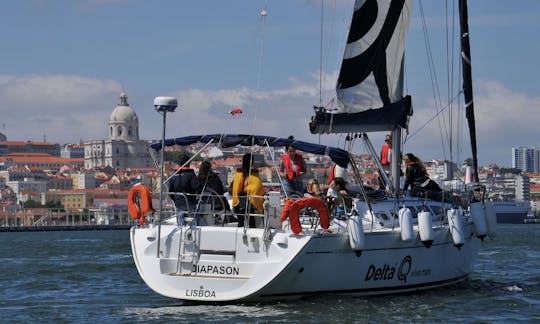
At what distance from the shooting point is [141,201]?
671 inches

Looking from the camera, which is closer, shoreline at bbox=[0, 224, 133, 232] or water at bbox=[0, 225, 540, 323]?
water at bbox=[0, 225, 540, 323]

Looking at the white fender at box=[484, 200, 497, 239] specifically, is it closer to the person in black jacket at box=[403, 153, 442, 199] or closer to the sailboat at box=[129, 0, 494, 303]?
the sailboat at box=[129, 0, 494, 303]

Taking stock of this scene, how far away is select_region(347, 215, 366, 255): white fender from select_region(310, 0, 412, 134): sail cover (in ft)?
7.66

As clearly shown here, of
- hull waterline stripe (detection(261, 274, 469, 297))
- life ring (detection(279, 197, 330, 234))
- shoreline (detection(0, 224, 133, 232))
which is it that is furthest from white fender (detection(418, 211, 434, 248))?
shoreline (detection(0, 224, 133, 232))

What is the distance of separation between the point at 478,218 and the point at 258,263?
527cm

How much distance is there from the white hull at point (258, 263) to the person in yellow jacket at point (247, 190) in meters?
0.64

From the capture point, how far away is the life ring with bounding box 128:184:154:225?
16828 millimetres

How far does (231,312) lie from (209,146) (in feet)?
9.06

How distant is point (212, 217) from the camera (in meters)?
16.8

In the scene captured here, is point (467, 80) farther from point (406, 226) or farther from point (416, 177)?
point (406, 226)

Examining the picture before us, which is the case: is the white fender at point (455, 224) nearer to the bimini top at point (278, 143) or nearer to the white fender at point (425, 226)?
the white fender at point (425, 226)

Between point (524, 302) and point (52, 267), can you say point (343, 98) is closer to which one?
point (524, 302)

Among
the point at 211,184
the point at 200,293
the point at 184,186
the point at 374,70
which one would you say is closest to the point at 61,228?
the point at 374,70

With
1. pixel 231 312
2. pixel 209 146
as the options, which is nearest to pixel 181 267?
pixel 231 312
